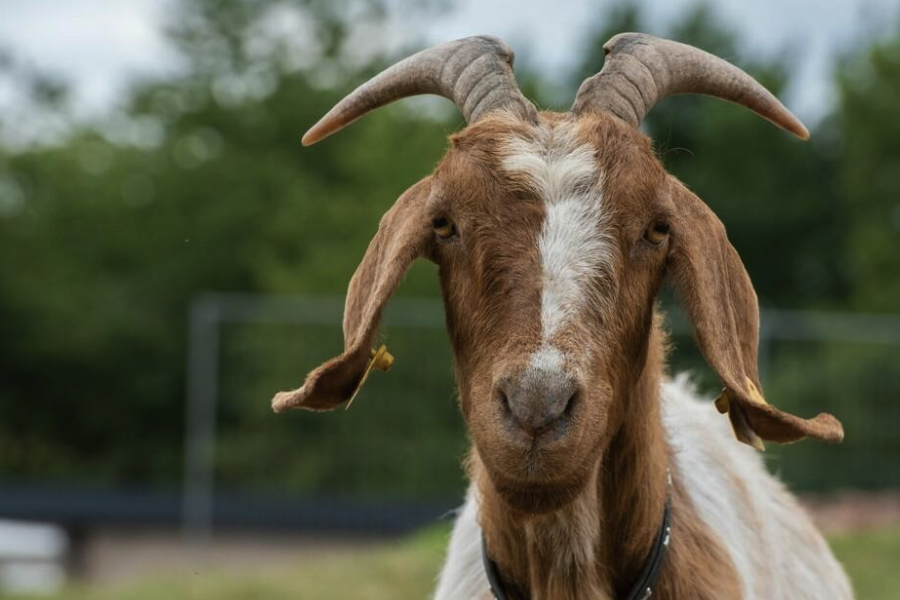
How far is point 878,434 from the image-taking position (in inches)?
795

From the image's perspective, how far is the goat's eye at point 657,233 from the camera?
13.8 feet

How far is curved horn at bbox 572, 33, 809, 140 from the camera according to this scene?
456cm

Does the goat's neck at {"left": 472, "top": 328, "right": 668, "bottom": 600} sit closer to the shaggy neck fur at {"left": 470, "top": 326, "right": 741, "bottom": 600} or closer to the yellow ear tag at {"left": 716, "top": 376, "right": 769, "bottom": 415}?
the shaggy neck fur at {"left": 470, "top": 326, "right": 741, "bottom": 600}

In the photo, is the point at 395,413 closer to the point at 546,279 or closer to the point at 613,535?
the point at 613,535

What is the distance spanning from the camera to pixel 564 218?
13.2 feet

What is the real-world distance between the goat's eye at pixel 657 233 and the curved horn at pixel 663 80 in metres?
0.45

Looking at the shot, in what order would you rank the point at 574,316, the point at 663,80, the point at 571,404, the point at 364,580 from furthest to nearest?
the point at 364,580 < the point at 663,80 < the point at 574,316 < the point at 571,404

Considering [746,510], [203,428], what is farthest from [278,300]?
[746,510]

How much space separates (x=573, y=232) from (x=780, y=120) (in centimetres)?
111

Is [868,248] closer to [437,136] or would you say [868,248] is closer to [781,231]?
[781,231]

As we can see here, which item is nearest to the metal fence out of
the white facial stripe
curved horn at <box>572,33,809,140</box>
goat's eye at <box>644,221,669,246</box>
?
curved horn at <box>572,33,809,140</box>

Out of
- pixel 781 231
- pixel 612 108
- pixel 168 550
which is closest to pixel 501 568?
pixel 612 108

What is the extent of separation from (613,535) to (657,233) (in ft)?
3.26

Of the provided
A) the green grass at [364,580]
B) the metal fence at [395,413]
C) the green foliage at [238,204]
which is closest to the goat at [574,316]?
the green grass at [364,580]
